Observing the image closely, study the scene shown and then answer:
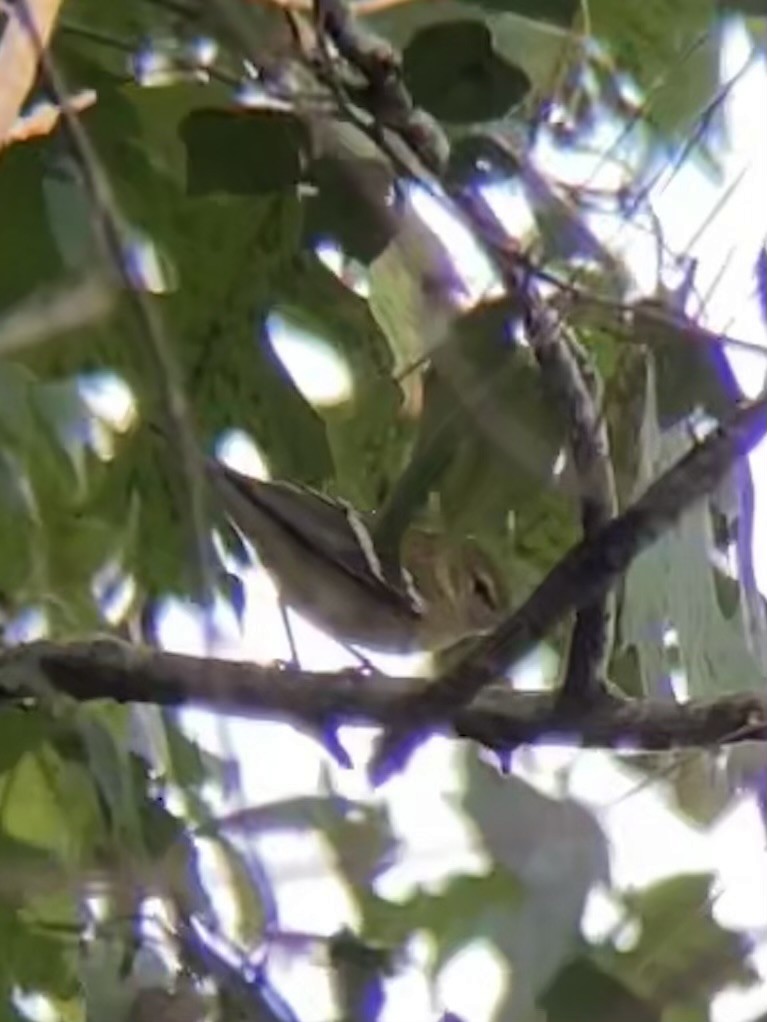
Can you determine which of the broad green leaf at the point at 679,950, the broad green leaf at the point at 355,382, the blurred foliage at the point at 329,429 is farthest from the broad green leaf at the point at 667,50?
the broad green leaf at the point at 679,950

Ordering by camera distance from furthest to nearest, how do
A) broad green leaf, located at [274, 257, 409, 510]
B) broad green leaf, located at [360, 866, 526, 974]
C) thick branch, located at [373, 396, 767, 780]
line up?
broad green leaf, located at [274, 257, 409, 510] < broad green leaf, located at [360, 866, 526, 974] < thick branch, located at [373, 396, 767, 780]

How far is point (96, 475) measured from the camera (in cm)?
68

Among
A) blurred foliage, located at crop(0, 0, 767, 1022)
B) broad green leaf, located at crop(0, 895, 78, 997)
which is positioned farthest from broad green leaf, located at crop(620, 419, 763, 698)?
broad green leaf, located at crop(0, 895, 78, 997)

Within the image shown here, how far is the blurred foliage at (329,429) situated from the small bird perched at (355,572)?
0.4 inches

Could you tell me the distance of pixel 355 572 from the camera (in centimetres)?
60

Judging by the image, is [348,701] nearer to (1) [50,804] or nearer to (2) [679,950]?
(2) [679,950]

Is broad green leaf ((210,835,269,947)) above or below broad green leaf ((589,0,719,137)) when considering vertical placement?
below

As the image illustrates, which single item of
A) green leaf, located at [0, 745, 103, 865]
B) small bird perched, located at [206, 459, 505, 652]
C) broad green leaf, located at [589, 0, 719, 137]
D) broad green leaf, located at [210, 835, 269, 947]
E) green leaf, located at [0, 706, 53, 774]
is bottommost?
green leaf, located at [0, 745, 103, 865]

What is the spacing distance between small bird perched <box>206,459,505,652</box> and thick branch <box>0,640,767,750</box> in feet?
0.18

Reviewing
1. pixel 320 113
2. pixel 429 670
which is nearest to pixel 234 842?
pixel 429 670

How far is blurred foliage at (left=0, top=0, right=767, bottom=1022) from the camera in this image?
21.2 inches

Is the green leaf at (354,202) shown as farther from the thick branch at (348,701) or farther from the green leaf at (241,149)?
the thick branch at (348,701)

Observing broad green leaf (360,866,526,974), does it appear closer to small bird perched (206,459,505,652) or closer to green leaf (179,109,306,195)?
small bird perched (206,459,505,652)

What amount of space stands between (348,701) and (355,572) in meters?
0.08
